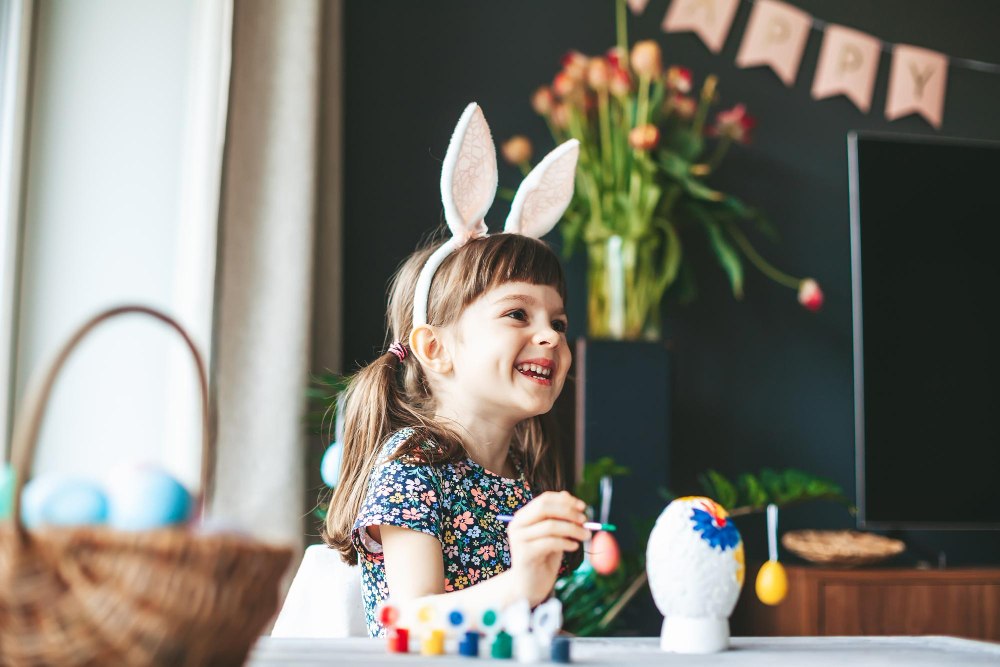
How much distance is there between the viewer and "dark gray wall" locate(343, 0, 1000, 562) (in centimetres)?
256

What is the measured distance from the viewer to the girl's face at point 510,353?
1324 millimetres

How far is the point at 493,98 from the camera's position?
2643 millimetres

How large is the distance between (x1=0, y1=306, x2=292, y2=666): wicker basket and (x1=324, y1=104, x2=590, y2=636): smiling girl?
0.64 meters

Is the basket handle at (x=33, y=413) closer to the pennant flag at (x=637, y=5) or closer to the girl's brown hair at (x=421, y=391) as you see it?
the girl's brown hair at (x=421, y=391)

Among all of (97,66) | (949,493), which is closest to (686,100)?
(949,493)

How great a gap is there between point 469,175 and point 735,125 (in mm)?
1355

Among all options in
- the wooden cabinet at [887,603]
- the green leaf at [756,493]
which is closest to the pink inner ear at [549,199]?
the green leaf at [756,493]

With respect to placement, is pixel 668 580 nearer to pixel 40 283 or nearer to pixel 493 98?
pixel 40 283

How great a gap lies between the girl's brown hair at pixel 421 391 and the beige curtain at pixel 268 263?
676mm

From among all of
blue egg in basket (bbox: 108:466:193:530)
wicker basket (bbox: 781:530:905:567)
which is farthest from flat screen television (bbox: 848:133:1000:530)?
blue egg in basket (bbox: 108:466:193:530)

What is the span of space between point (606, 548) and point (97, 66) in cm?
162

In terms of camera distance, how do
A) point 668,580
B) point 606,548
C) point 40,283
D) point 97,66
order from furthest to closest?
point 97,66, point 40,283, point 606,548, point 668,580

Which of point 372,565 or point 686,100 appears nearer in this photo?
point 372,565

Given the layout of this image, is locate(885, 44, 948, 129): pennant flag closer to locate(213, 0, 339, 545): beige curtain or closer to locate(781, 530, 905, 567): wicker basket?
locate(781, 530, 905, 567): wicker basket
